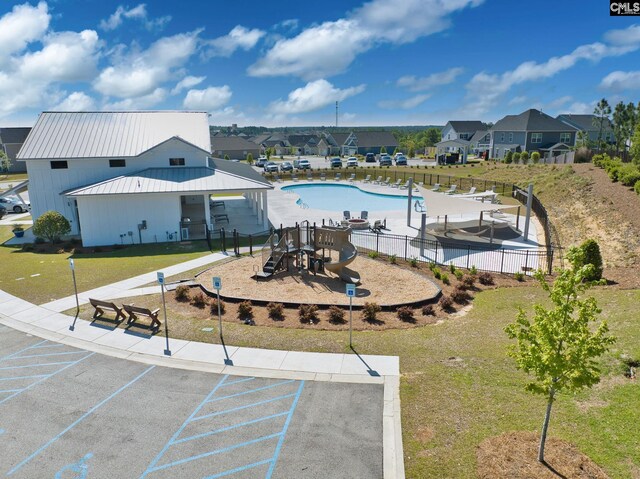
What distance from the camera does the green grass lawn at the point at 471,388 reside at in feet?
29.1

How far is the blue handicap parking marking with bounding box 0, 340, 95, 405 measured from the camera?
1198cm

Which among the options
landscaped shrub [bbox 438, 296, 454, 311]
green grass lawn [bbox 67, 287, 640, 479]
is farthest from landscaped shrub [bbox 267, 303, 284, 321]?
landscaped shrub [bbox 438, 296, 454, 311]

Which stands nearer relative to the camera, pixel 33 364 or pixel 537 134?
pixel 33 364

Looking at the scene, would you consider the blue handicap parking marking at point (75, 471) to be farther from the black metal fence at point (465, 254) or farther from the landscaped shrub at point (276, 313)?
the black metal fence at point (465, 254)

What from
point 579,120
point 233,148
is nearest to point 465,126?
point 579,120

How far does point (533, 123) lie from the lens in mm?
74750

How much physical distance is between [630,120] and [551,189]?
2963cm

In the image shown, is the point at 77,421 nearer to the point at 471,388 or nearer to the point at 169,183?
the point at 471,388

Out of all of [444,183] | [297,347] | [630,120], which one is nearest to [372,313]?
[297,347]

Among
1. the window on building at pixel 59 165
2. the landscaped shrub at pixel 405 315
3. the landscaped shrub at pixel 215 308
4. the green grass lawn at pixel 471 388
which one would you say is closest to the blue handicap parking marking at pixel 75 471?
the green grass lawn at pixel 471 388

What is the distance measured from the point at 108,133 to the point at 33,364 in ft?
84.2

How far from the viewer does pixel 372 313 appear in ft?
52.6

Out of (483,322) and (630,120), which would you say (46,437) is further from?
(630,120)

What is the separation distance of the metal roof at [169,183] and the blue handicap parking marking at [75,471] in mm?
21605
